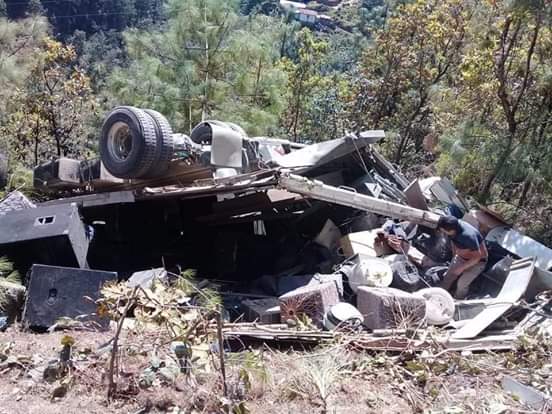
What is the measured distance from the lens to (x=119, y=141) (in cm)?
704

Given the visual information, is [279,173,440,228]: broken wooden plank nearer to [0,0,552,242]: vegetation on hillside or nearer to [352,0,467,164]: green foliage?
[0,0,552,242]: vegetation on hillside

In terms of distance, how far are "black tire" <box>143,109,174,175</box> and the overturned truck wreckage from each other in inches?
0.6

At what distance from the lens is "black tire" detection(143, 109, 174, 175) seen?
6.50m

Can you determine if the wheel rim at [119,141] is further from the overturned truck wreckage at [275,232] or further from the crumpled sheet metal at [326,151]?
the crumpled sheet metal at [326,151]

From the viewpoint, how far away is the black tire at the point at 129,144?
6.47 metres

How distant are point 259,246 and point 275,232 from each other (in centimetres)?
33

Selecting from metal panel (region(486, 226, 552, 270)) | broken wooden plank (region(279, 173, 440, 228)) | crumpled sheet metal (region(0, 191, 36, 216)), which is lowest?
metal panel (region(486, 226, 552, 270))

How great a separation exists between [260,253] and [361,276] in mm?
1780

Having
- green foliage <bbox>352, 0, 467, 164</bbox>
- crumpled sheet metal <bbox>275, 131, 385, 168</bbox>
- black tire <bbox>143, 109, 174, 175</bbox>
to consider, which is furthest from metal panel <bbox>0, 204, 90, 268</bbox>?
green foliage <bbox>352, 0, 467, 164</bbox>

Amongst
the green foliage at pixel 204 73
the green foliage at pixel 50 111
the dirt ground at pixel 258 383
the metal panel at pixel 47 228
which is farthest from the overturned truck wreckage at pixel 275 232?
the green foliage at pixel 50 111

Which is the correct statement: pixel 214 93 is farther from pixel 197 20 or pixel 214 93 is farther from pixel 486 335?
pixel 486 335

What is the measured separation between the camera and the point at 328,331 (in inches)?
203

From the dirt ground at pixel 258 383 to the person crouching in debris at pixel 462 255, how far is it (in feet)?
6.13

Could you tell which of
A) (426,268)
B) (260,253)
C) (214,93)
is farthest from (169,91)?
(426,268)
